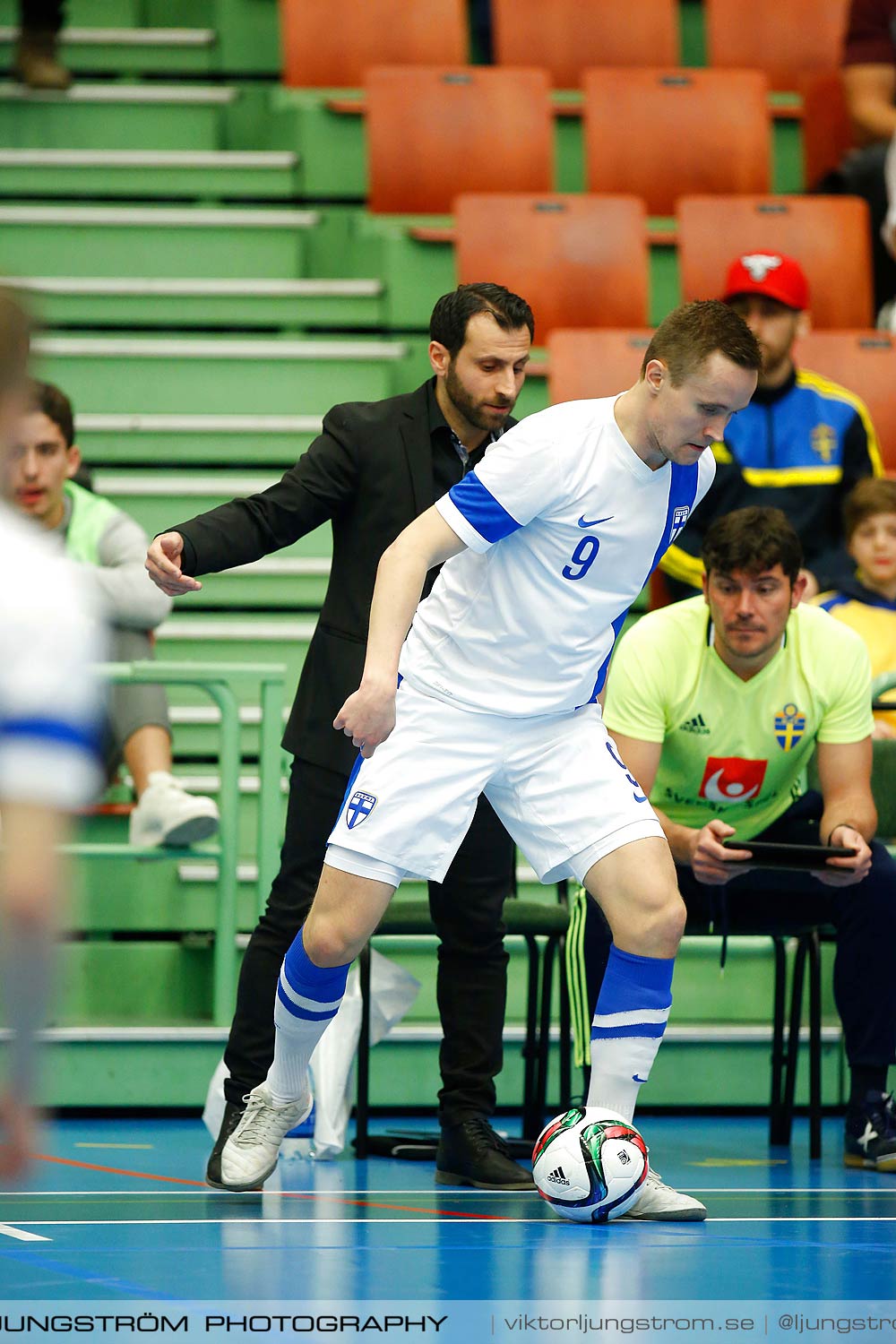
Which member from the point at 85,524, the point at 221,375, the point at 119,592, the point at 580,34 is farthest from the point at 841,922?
the point at 580,34

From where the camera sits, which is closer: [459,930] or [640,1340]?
[640,1340]

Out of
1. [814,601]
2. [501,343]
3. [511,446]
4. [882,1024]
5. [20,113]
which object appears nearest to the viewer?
[511,446]

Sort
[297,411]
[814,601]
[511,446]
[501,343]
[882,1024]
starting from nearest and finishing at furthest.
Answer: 1. [511,446]
2. [501,343]
3. [882,1024]
4. [814,601]
5. [297,411]

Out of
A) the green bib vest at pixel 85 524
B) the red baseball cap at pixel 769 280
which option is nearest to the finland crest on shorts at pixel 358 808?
the green bib vest at pixel 85 524

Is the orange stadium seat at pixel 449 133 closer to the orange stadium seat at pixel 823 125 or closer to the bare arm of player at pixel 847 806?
the orange stadium seat at pixel 823 125

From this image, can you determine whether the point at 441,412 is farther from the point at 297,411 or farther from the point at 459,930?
the point at 297,411

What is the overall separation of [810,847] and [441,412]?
1.32 metres

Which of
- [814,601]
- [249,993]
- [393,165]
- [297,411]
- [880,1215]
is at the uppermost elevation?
[393,165]

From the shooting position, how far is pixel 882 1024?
4797 mm

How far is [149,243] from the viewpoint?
820cm

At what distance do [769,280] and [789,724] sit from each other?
2.25m

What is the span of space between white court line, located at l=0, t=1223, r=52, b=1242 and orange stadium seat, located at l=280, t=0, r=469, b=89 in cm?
611

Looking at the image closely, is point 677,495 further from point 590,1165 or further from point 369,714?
point 590,1165

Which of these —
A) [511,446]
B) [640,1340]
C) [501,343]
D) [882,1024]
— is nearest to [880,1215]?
[882,1024]
